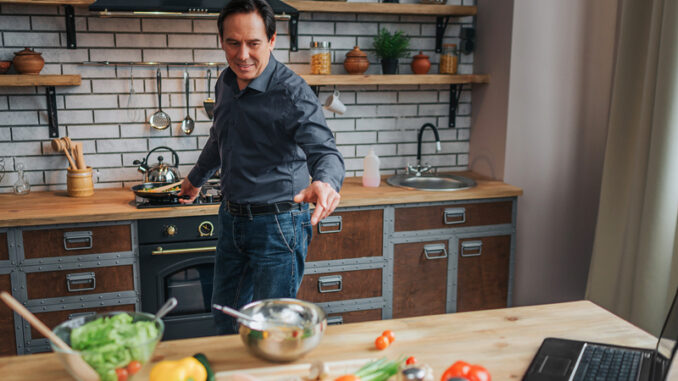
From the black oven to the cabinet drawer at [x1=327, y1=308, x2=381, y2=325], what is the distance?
636mm

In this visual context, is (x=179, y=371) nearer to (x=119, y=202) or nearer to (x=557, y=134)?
(x=119, y=202)

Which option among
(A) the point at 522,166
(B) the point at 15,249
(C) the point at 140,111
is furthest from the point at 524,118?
(B) the point at 15,249

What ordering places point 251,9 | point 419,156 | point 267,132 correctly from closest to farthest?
1. point 251,9
2. point 267,132
3. point 419,156

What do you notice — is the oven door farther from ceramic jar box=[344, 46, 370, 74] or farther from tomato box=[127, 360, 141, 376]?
tomato box=[127, 360, 141, 376]

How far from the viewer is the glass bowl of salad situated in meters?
1.11

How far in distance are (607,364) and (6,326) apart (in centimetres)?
254

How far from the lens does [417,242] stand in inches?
124

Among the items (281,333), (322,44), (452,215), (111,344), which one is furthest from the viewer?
(322,44)

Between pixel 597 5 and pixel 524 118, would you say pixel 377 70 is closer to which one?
pixel 524 118

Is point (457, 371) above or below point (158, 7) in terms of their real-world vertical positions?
below

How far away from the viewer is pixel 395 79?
3.35 metres

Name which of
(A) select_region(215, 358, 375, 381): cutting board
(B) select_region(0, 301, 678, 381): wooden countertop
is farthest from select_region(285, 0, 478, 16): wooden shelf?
(A) select_region(215, 358, 375, 381): cutting board

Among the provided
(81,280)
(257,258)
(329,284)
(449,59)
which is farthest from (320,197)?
(449,59)

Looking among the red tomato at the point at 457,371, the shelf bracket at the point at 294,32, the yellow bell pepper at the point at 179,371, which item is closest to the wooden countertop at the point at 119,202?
the shelf bracket at the point at 294,32
